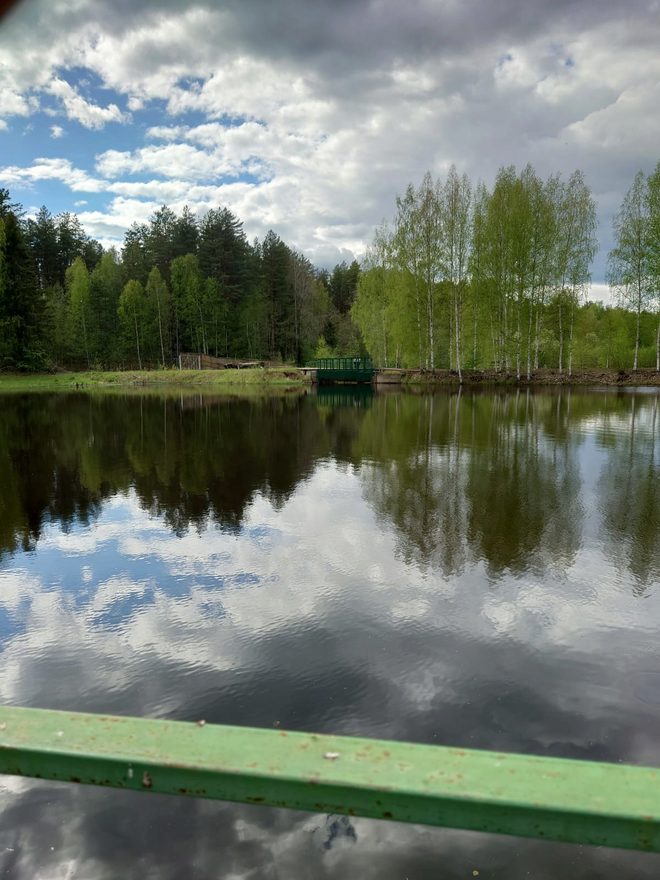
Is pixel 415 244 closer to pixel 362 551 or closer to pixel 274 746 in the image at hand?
pixel 362 551

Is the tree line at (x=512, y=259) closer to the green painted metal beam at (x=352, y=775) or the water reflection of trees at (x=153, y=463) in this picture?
the water reflection of trees at (x=153, y=463)

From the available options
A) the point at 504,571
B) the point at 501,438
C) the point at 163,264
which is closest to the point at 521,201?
the point at 501,438

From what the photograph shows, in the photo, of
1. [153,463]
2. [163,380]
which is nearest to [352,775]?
[153,463]

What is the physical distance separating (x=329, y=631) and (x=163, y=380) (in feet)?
189

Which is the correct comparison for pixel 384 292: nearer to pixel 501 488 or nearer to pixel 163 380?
pixel 163 380

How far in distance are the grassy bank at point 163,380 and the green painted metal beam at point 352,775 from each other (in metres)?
47.9

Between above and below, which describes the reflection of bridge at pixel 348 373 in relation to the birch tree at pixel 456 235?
below

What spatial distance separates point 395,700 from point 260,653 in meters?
1.25

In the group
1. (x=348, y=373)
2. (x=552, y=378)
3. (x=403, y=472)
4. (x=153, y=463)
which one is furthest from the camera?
(x=348, y=373)

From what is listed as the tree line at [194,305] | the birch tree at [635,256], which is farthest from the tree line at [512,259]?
the tree line at [194,305]

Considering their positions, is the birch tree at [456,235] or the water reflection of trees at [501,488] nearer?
the water reflection of trees at [501,488]

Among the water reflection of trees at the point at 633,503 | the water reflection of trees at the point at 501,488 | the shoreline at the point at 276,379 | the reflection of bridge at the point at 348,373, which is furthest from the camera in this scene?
the reflection of bridge at the point at 348,373

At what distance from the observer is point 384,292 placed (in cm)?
5372

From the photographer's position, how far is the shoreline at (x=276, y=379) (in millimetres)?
43469
